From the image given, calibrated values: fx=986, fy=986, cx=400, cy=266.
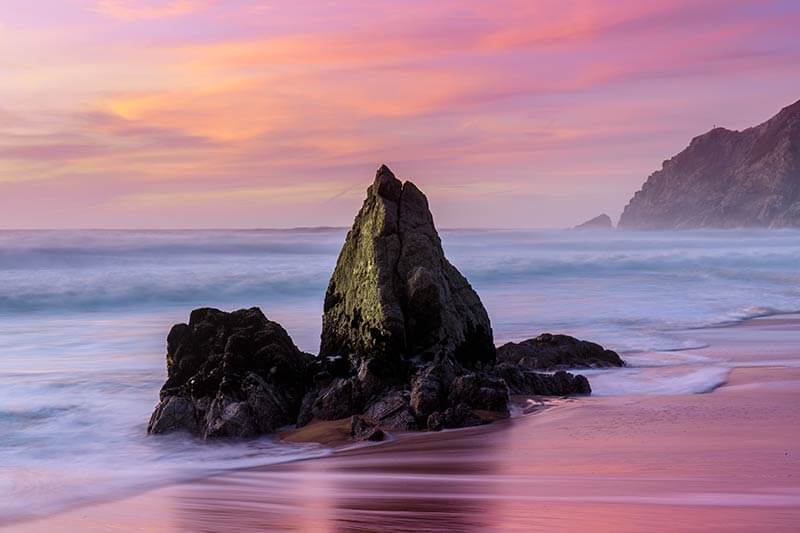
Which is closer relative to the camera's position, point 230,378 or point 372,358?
point 230,378

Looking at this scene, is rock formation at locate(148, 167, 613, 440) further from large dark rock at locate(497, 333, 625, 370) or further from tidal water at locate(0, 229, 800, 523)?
large dark rock at locate(497, 333, 625, 370)

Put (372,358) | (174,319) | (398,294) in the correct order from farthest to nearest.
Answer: (174,319), (398,294), (372,358)

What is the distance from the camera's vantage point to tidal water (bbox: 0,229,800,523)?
37.3 ft

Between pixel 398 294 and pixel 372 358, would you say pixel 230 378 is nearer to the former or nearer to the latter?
pixel 372 358

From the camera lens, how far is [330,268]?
52.6 metres

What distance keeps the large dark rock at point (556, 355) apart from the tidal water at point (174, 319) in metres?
0.60

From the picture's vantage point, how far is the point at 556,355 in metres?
17.2

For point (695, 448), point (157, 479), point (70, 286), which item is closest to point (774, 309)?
point (695, 448)

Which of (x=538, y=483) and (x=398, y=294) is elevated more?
(x=398, y=294)

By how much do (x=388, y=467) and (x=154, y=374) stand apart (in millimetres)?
9346

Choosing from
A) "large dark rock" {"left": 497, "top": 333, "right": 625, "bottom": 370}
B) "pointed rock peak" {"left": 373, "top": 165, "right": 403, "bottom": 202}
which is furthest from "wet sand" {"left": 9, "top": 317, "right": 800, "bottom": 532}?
"pointed rock peak" {"left": 373, "top": 165, "right": 403, "bottom": 202}

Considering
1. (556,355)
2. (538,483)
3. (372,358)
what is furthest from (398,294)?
(538,483)

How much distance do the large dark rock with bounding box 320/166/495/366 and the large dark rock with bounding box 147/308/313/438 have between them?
931 mm

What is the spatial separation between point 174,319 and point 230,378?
19.7m
